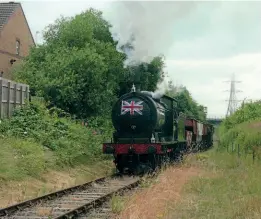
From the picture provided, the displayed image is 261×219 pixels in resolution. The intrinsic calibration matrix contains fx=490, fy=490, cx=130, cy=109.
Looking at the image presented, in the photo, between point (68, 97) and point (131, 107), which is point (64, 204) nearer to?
point (131, 107)

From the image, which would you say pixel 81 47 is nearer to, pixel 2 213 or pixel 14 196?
pixel 14 196

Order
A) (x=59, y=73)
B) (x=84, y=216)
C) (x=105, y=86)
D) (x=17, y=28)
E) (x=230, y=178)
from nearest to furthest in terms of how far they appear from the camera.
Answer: (x=84, y=216)
(x=230, y=178)
(x=59, y=73)
(x=105, y=86)
(x=17, y=28)

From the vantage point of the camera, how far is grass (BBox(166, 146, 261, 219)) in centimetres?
880

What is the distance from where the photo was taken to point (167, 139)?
20.5m

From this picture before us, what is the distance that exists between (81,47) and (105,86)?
3553mm

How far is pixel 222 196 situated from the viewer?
35.1 feet

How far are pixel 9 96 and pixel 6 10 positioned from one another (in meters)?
20.5

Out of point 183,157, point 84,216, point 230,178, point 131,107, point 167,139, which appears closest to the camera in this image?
point 84,216

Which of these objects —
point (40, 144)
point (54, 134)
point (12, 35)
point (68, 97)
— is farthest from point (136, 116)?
point (12, 35)

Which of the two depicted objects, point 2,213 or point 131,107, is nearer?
point 2,213

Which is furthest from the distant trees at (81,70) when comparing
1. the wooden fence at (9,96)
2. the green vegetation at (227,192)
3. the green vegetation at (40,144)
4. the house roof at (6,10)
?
the green vegetation at (227,192)

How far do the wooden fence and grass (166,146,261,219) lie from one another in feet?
32.3

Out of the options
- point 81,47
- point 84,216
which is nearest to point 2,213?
point 84,216

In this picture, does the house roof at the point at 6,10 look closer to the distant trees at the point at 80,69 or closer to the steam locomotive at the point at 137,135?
the distant trees at the point at 80,69
